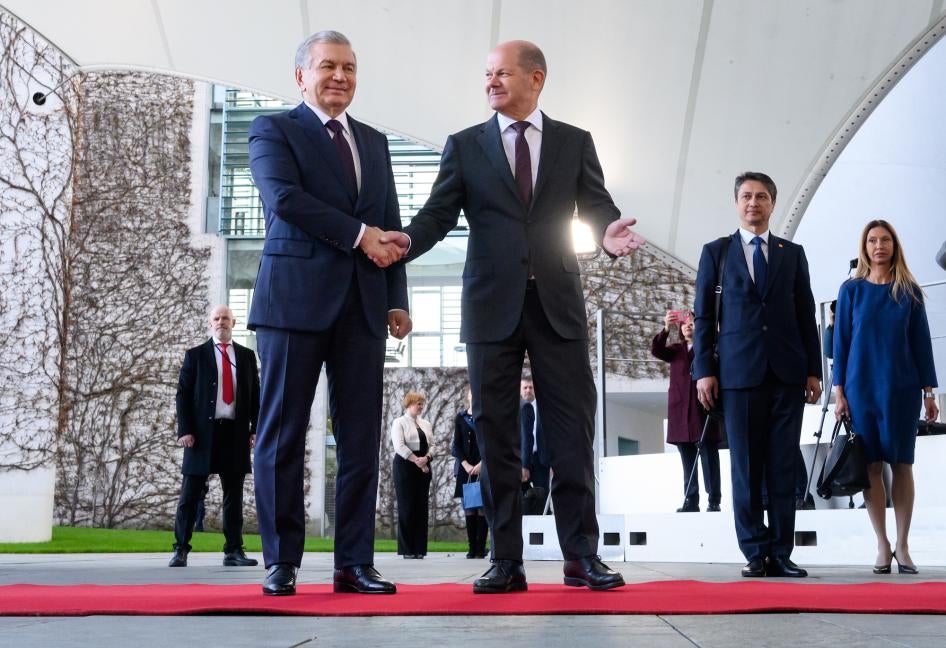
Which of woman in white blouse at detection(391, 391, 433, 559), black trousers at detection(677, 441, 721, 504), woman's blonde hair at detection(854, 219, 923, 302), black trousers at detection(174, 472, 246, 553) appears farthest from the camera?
woman in white blouse at detection(391, 391, 433, 559)

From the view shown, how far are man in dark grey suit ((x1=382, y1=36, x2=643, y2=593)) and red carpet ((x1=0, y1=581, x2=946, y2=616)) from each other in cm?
22

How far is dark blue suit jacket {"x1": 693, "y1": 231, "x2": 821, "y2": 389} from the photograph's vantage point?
4121mm

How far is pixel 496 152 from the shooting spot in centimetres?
321

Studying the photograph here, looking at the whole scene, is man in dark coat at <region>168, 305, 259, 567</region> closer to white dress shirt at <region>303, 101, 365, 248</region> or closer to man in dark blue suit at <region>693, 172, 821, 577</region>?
man in dark blue suit at <region>693, 172, 821, 577</region>

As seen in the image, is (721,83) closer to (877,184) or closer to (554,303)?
(877,184)

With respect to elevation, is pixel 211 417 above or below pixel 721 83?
below

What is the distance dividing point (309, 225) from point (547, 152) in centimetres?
75

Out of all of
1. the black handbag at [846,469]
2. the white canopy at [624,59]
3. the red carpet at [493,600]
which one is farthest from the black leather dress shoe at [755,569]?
the white canopy at [624,59]

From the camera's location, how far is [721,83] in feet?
23.1

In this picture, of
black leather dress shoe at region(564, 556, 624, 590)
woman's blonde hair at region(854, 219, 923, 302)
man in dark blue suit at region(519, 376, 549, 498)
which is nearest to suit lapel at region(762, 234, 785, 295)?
woman's blonde hair at region(854, 219, 923, 302)

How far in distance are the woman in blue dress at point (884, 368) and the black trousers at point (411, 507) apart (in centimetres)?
466

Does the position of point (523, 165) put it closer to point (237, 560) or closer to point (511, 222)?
point (511, 222)

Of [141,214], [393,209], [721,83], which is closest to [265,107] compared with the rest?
[141,214]

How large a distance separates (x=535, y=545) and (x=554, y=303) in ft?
14.7
